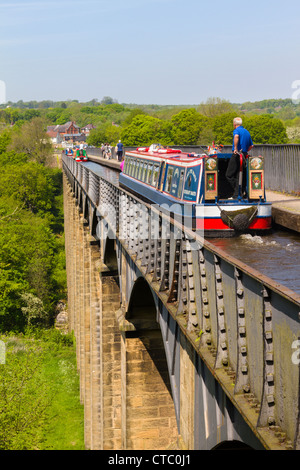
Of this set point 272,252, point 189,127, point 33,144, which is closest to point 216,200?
point 272,252

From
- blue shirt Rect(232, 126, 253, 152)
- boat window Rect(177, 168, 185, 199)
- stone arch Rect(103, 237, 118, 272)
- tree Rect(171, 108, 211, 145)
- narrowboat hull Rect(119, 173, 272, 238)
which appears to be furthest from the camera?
tree Rect(171, 108, 211, 145)

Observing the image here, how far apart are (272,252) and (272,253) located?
0.37 ft

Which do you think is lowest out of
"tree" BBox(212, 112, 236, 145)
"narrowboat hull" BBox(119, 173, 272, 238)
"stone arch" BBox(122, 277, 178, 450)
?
"stone arch" BBox(122, 277, 178, 450)

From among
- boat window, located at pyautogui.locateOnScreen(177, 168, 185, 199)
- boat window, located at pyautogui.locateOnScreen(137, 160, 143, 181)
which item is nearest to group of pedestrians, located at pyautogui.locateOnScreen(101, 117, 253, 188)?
boat window, located at pyautogui.locateOnScreen(177, 168, 185, 199)

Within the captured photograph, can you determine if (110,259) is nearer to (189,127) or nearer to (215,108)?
(189,127)

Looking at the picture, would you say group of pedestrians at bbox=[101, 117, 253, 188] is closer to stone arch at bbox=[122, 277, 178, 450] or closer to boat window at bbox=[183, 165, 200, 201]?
boat window at bbox=[183, 165, 200, 201]

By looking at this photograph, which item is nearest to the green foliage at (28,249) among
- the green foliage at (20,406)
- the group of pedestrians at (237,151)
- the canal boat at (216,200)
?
the green foliage at (20,406)

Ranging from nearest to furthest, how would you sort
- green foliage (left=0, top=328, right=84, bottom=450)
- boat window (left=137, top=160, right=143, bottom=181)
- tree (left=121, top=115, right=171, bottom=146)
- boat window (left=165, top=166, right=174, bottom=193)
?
boat window (left=165, top=166, right=174, bottom=193), boat window (left=137, top=160, right=143, bottom=181), green foliage (left=0, top=328, right=84, bottom=450), tree (left=121, top=115, right=171, bottom=146)

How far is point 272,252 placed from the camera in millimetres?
9320

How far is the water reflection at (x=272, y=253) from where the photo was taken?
7316 mm

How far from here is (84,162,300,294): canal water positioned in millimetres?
7316

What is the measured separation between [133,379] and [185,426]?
27.9 feet

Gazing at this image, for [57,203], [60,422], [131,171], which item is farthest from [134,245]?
[57,203]

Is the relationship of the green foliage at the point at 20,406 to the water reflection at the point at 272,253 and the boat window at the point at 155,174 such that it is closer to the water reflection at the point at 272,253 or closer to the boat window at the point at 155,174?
the boat window at the point at 155,174
